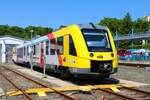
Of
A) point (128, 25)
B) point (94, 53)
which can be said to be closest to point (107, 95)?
point (94, 53)

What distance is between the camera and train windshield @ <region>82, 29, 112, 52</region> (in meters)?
18.9

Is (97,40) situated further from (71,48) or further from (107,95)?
(107,95)

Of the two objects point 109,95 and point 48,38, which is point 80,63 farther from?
point 48,38

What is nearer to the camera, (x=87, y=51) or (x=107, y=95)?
(x=107, y=95)

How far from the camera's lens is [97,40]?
1920 cm

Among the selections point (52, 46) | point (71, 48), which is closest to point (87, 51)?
point (71, 48)

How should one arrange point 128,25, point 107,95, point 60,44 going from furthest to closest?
point 128,25 → point 60,44 → point 107,95

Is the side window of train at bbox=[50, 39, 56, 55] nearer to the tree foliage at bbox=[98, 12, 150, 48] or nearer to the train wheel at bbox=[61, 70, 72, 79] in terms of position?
the train wheel at bbox=[61, 70, 72, 79]

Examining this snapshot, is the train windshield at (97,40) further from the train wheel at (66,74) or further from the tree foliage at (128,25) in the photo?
the tree foliage at (128,25)

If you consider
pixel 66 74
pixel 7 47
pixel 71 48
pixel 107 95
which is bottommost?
pixel 107 95

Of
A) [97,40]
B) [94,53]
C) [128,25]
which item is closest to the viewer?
[94,53]

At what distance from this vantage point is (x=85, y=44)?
18.8 m

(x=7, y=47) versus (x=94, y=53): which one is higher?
(x=7, y=47)

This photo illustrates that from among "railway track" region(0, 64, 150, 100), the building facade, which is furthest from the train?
the building facade
